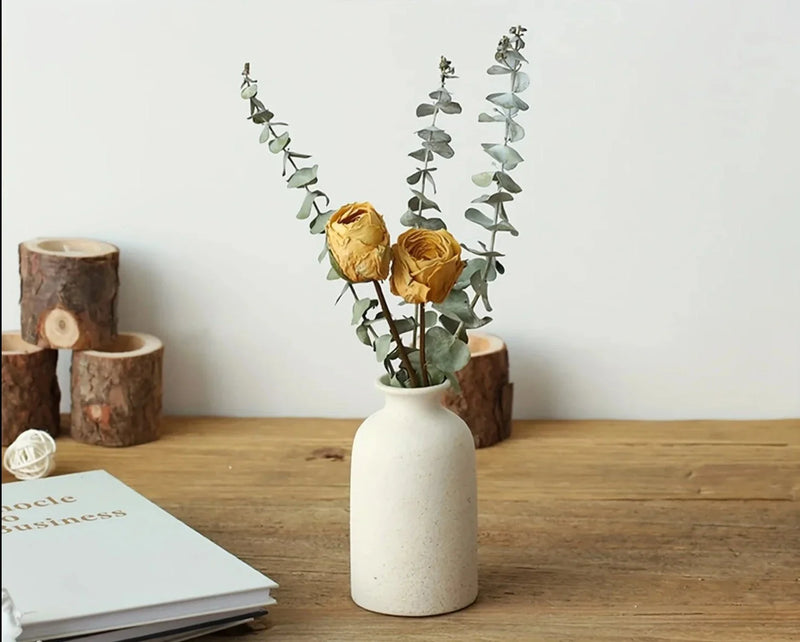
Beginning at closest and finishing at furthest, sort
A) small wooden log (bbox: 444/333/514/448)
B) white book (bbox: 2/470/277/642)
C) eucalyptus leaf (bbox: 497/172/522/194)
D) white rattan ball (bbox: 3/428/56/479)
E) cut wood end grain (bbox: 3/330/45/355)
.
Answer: white book (bbox: 2/470/277/642)
eucalyptus leaf (bbox: 497/172/522/194)
white rattan ball (bbox: 3/428/56/479)
small wooden log (bbox: 444/333/514/448)
cut wood end grain (bbox: 3/330/45/355)

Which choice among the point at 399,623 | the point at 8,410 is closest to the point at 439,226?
the point at 399,623

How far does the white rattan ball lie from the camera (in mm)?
1332

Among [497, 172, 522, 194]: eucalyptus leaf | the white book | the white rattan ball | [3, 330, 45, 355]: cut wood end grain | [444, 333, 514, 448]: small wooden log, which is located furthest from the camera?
[3, 330, 45, 355]: cut wood end grain

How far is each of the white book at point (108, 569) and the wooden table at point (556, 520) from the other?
0.05 m

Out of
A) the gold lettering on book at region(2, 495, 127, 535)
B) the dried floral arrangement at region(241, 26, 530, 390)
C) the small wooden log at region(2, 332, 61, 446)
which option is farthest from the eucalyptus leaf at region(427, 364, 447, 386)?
the small wooden log at region(2, 332, 61, 446)

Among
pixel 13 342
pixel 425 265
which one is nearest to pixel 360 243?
pixel 425 265

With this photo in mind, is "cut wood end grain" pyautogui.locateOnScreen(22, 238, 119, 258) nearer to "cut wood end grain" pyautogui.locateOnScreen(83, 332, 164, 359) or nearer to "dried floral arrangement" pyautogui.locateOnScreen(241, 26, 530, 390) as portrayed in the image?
"cut wood end grain" pyautogui.locateOnScreen(83, 332, 164, 359)

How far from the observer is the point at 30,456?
1332 millimetres

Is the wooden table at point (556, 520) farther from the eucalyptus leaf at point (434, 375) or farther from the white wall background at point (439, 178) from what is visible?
the eucalyptus leaf at point (434, 375)

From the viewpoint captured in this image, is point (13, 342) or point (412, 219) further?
point (13, 342)

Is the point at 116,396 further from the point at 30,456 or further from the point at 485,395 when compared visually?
the point at 485,395

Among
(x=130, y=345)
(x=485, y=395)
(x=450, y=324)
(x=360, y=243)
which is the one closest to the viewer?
(x=360, y=243)

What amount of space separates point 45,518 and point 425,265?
43 centimetres

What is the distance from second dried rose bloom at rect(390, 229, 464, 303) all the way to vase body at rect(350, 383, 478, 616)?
9 cm
